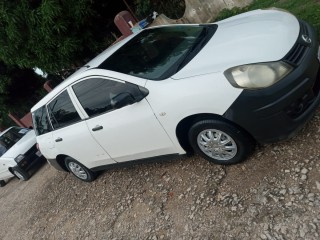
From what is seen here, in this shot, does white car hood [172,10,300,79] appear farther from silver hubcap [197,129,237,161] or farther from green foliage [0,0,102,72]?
green foliage [0,0,102,72]

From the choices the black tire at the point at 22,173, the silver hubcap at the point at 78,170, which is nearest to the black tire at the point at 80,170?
the silver hubcap at the point at 78,170

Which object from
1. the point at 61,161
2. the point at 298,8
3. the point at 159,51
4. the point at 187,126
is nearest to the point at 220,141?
the point at 187,126

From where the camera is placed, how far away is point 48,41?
892 centimetres

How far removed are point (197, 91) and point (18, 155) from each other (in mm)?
7124

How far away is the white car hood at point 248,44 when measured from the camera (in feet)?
12.1

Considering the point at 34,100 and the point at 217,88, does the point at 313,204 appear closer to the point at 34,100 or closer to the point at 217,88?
the point at 217,88

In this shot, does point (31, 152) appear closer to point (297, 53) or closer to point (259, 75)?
point (259, 75)

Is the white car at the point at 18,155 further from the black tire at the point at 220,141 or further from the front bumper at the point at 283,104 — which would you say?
the front bumper at the point at 283,104

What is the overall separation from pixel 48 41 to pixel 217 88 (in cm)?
652

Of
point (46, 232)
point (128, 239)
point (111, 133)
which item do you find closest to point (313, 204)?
point (128, 239)

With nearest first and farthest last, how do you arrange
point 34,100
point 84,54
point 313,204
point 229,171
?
1. point 313,204
2. point 229,171
3. point 84,54
4. point 34,100

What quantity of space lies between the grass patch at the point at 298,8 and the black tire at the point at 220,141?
271cm

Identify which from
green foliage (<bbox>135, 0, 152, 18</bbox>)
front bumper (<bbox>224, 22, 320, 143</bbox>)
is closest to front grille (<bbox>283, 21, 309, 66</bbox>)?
front bumper (<bbox>224, 22, 320, 143</bbox>)

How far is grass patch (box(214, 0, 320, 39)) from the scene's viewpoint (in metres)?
5.86
